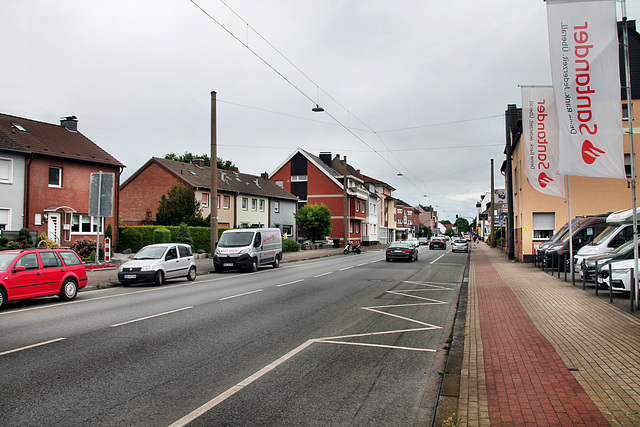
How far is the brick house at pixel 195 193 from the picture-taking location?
40.9 m

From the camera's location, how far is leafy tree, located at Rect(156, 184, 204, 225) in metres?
35.0

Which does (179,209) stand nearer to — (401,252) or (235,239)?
(235,239)

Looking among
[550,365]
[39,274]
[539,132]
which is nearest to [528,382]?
[550,365]

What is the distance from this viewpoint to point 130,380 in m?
5.58

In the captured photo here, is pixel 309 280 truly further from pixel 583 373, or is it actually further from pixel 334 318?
pixel 583 373

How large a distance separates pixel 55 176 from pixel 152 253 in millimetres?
14557

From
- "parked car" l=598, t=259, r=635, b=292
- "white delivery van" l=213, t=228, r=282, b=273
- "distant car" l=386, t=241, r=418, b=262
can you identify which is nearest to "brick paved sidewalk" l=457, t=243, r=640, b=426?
"parked car" l=598, t=259, r=635, b=292

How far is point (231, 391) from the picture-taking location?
17.2 feet

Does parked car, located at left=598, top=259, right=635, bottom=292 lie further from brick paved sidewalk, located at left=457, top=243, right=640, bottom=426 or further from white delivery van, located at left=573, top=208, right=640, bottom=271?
white delivery van, located at left=573, top=208, right=640, bottom=271

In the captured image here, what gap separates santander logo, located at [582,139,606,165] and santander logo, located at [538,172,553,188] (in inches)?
298

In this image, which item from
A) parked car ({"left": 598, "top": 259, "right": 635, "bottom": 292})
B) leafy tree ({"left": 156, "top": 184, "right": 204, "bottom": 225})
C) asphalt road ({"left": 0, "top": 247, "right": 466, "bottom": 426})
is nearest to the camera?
asphalt road ({"left": 0, "top": 247, "right": 466, "bottom": 426})

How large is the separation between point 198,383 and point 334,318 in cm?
470

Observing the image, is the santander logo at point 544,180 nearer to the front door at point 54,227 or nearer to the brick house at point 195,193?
the front door at point 54,227

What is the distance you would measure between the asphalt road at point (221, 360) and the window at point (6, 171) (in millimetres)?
15848
